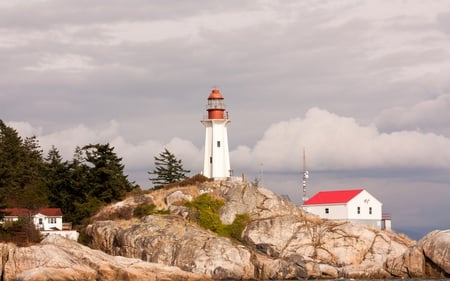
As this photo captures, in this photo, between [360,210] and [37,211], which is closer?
[37,211]

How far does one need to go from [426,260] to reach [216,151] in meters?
20.1

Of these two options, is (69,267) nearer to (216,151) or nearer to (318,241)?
(318,241)

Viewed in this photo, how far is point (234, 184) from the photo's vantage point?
6981cm

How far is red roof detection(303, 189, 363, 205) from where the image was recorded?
2864 inches

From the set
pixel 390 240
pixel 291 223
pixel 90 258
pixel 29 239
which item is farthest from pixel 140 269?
pixel 390 240

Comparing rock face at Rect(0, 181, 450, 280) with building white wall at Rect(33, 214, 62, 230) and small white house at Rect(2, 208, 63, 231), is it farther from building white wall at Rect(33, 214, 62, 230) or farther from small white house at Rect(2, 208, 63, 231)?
small white house at Rect(2, 208, 63, 231)

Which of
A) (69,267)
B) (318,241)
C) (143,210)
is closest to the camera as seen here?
(69,267)

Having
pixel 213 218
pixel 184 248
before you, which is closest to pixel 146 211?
pixel 213 218

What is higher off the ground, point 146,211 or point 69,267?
point 146,211

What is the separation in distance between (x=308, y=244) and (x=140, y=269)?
1415cm

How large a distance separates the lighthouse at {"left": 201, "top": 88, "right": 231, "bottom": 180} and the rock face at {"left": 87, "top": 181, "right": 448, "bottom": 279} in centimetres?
317

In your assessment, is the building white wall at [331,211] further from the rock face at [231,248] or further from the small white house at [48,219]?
the small white house at [48,219]

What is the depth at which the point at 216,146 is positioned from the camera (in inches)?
2867

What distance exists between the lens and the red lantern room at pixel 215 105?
7318 cm
